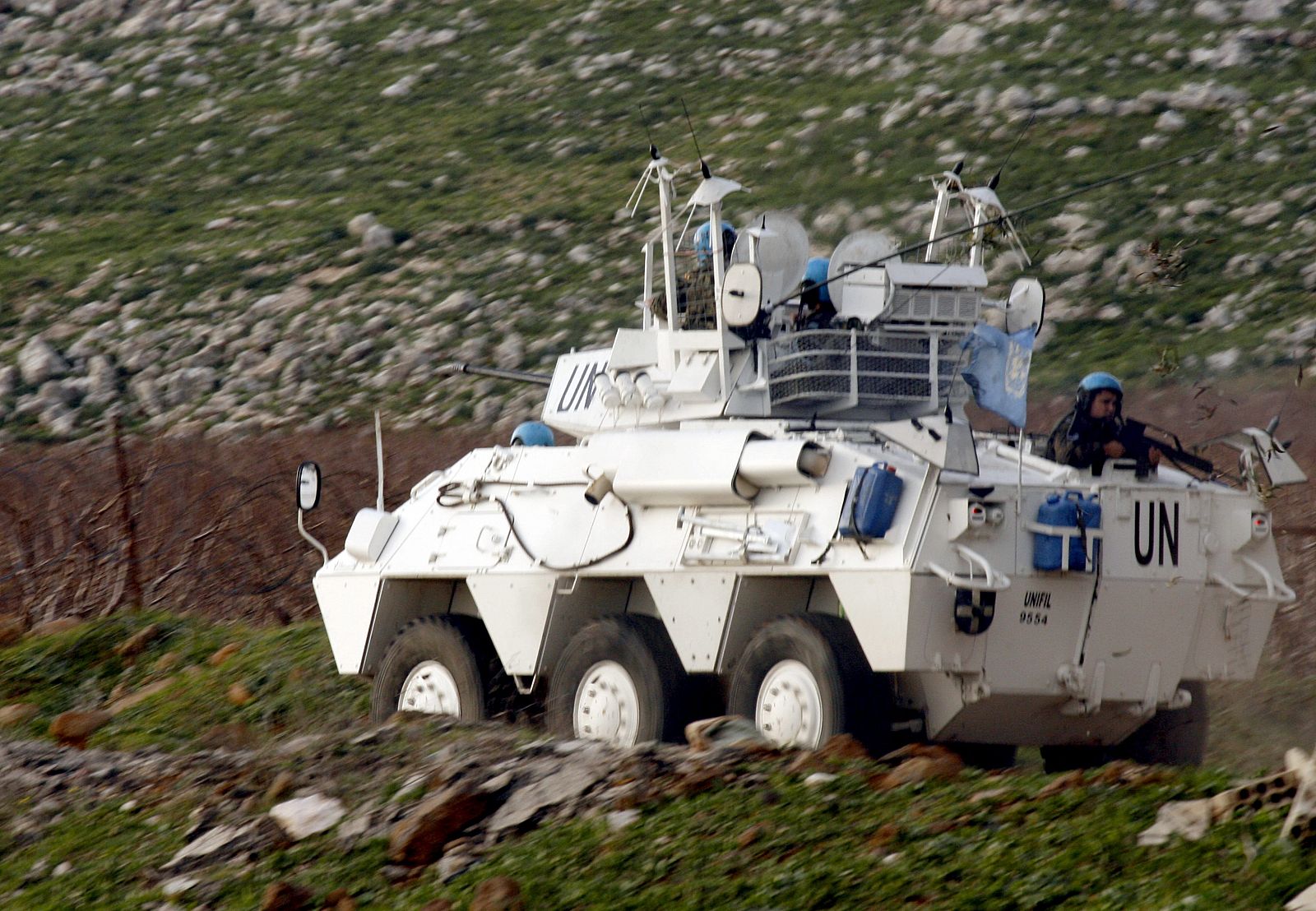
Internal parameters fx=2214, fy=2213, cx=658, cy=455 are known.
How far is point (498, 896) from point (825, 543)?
3134mm

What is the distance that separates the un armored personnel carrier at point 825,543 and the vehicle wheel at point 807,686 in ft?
0.05

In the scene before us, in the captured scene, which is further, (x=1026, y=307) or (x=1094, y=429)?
(x=1026, y=307)

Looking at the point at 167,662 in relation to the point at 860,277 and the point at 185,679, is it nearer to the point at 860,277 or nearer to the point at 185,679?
the point at 185,679

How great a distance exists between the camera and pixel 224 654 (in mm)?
16812

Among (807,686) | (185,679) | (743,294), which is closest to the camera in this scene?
(807,686)

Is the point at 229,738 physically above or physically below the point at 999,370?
below

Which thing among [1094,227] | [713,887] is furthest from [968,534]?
[1094,227]

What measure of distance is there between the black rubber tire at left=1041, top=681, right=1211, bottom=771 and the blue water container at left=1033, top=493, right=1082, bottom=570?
5.06 ft

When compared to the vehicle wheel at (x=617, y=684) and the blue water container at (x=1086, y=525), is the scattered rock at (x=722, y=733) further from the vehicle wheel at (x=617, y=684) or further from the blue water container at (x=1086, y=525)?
the blue water container at (x=1086, y=525)

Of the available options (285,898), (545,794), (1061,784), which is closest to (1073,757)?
(1061,784)

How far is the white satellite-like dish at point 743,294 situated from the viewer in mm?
12328

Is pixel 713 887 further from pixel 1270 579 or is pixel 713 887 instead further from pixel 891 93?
pixel 891 93

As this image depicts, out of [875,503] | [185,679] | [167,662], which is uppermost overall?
[875,503]

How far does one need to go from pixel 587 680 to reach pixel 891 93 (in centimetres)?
1710
